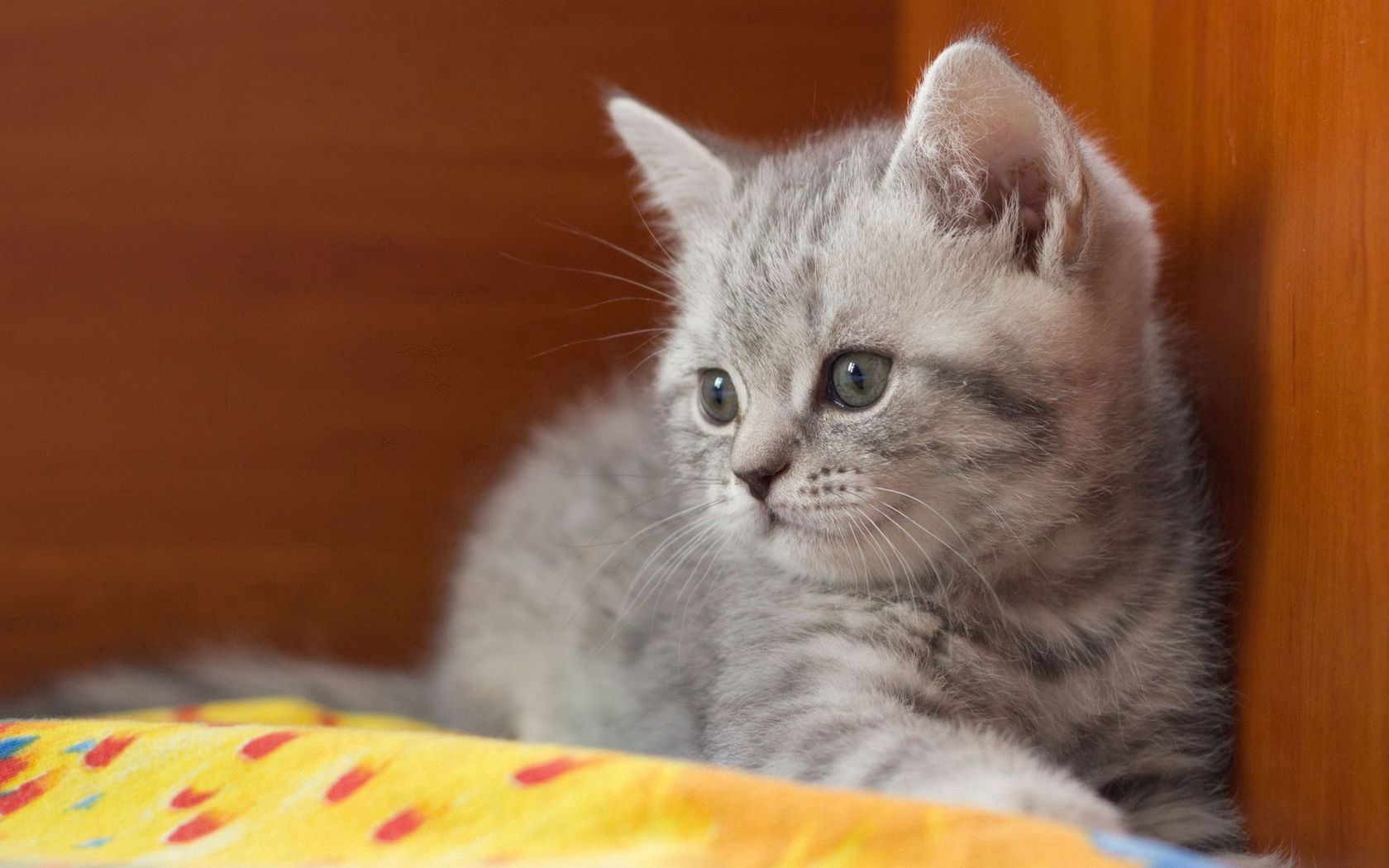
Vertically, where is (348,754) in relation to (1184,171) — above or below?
below

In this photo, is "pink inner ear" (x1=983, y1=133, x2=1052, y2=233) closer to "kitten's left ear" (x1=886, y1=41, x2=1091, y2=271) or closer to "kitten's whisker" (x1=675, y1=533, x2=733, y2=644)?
"kitten's left ear" (x1=886, y1=41, x2=1091, y2=271)

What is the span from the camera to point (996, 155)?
4.08ft

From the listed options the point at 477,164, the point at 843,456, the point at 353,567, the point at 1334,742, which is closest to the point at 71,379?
the point at 353,567

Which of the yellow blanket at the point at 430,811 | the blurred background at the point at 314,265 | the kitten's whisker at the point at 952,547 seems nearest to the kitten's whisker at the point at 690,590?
the kitten's whisker at the point at 952,547

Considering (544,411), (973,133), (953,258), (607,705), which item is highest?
(973,133)

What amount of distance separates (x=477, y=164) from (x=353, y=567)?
72 centimetres

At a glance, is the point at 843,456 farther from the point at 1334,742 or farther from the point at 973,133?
the point at 1334,742

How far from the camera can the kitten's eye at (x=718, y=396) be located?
4.57 feet

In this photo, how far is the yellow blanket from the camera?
0.84 meters

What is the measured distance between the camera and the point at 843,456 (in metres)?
1.20

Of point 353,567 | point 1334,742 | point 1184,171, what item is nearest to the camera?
point 1334,742

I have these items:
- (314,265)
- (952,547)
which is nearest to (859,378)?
(952,547)

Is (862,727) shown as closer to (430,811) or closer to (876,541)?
(876,541)

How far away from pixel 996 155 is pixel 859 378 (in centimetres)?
26
